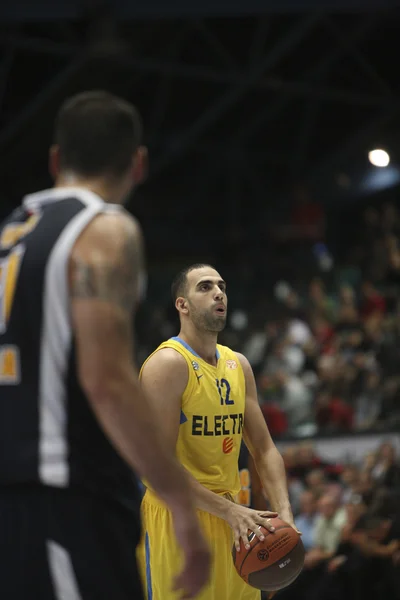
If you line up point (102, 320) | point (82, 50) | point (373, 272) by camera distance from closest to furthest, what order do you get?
point (102, 320), point (82, 50), point (373, 272)

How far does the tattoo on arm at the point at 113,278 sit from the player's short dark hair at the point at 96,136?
14.0 inches

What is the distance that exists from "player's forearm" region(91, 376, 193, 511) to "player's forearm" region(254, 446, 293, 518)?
255 centimetres

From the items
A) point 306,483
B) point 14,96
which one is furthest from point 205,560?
point 14,96

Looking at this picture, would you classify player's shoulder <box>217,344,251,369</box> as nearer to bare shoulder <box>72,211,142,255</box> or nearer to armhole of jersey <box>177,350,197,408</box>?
armhole of jersey <box>177,350,197,408</box>

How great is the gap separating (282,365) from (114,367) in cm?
1359

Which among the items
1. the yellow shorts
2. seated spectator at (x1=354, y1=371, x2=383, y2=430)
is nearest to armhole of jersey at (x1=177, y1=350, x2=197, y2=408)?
the yellow shorts

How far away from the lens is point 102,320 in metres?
2.52

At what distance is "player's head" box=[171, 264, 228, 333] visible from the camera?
531 cm

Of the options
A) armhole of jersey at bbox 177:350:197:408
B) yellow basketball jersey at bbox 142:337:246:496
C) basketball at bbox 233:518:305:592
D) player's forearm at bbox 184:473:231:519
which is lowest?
basketball at bbox 233:518:305:592

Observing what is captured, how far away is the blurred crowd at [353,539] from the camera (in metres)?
8.97

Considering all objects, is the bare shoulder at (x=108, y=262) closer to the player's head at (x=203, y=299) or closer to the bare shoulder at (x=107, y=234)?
the bare shoulder at (x=107, y=234)

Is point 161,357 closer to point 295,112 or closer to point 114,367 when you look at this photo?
point 114,367

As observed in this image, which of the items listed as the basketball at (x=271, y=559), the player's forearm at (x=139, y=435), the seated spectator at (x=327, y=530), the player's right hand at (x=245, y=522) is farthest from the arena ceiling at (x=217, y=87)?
the player's forearm at (x=139, y=435)

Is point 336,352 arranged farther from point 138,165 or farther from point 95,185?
point 95,185
